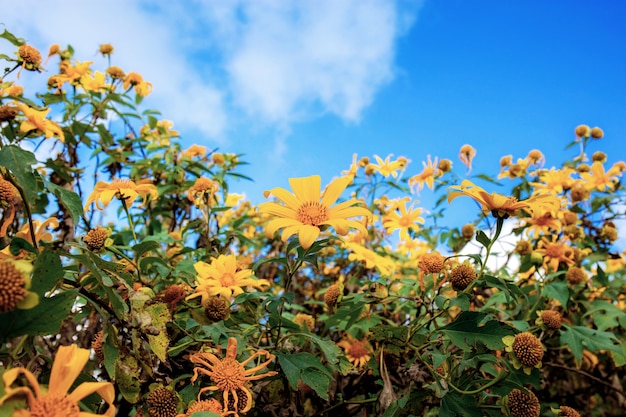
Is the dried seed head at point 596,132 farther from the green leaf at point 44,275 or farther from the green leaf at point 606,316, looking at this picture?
the green leaf at point 44,275

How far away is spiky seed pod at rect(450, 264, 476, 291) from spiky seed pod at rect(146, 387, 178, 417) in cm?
73

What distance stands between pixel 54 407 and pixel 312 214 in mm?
614

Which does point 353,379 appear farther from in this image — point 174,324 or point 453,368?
point 174,324

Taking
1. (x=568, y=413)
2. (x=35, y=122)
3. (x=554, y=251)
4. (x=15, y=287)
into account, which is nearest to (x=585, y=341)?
(x=568, y=413)

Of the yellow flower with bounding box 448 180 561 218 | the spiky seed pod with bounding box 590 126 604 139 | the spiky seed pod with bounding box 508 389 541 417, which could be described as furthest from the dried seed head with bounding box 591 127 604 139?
the spiky seed pod with bounding box 508 389 541 417

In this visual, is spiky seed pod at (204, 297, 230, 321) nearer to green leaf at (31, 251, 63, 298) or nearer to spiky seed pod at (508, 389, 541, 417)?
green leaf at (31, 251, 63, 298)

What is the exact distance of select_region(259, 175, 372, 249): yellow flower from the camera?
1.07m

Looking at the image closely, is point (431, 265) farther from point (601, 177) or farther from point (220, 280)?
point (601, 177)

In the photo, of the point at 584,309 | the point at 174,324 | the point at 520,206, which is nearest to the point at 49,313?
the point at 174,324

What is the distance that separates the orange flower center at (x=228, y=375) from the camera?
1021 millimetres

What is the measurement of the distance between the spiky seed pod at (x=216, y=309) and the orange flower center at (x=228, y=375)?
23cm

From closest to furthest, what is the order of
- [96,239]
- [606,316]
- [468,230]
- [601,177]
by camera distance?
[96,239], [606,316], [468,230], [601,177]

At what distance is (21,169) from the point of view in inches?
36.6

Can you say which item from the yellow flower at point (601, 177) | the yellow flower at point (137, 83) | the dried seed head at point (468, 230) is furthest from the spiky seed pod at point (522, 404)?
the yellow flower at point (137, 83)
